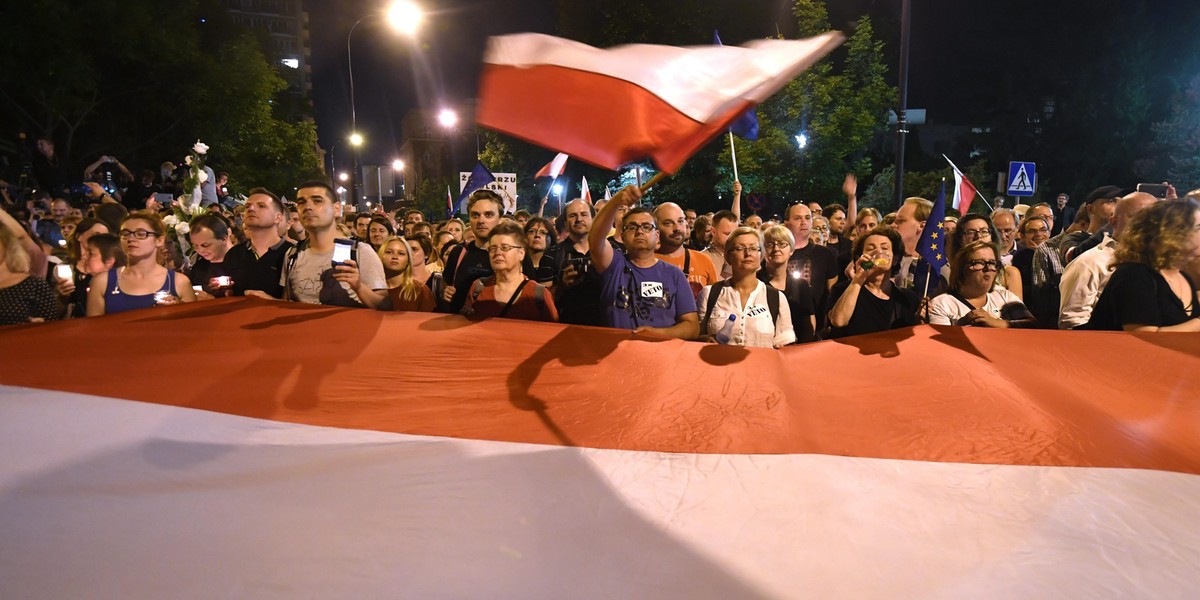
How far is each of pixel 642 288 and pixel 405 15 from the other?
12.9m

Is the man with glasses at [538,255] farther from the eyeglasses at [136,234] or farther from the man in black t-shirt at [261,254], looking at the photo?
the eyeglasses at [136,234]

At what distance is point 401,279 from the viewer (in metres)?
5.85

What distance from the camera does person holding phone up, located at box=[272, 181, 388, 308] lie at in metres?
4.53

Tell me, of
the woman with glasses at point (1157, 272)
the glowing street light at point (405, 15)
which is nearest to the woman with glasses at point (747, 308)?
the woman with glasses at point (1157, 272)

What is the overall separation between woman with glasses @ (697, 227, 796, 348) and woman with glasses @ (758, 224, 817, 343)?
269mm

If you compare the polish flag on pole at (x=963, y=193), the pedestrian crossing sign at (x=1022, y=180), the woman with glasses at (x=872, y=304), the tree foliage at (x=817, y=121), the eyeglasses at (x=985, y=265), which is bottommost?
the woman with glasses at (x=872, y=304)

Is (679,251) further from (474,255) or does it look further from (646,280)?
(474,255)

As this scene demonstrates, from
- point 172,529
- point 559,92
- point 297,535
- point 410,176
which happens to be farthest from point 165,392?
point 410,176

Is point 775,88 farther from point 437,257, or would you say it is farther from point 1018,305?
point 437,257

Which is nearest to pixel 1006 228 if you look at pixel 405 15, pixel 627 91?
pixel 627 91

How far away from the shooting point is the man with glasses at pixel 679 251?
561 cm

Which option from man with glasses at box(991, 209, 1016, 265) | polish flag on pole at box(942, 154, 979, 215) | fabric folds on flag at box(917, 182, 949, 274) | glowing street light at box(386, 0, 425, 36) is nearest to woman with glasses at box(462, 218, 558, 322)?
fabric folds on flag at box(917, 182, 949, 274)

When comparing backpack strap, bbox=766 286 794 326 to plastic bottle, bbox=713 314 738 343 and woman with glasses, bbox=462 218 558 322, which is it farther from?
woman with glasses, bbox=462 218 558 322

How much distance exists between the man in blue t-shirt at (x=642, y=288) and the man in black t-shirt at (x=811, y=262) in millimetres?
1779
